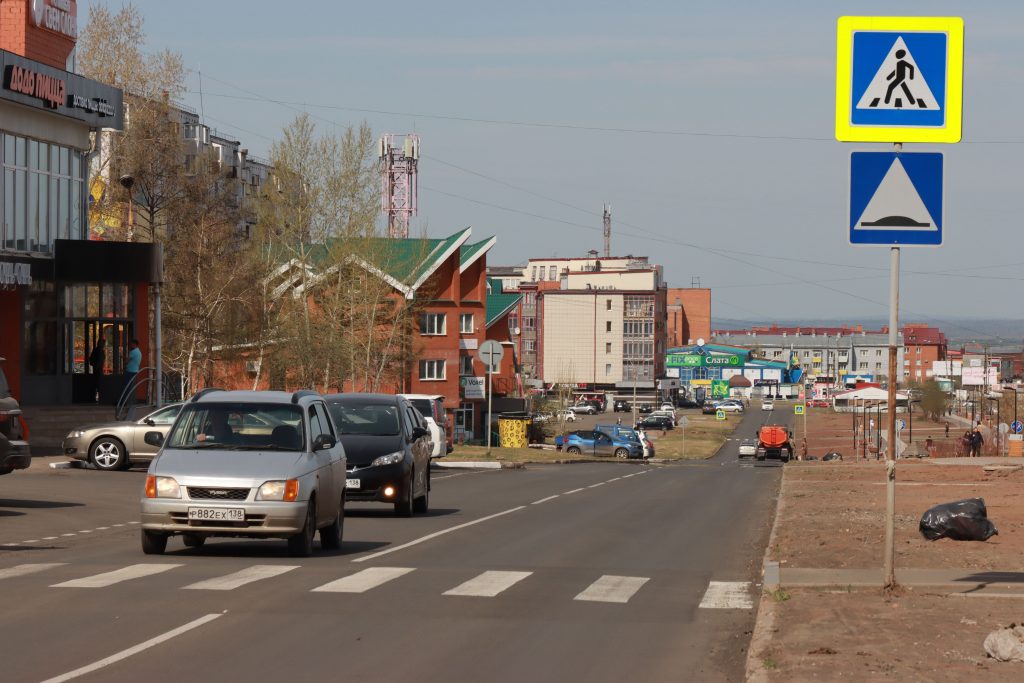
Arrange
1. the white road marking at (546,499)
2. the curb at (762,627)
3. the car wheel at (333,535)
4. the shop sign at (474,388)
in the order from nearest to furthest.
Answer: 1. the curb at (762,627)
2. the car wheel at (333,535)
3. the white road marking at (546,499)
4. the shop sign at (474,388)

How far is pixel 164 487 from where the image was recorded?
14711 mm

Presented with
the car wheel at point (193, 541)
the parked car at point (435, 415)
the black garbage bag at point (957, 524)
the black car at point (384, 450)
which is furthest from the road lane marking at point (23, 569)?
the parked car at point (435, 415)

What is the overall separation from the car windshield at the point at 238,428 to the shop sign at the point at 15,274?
25745 millimetres

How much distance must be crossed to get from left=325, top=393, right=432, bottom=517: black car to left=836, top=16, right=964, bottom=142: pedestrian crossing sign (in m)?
11.4

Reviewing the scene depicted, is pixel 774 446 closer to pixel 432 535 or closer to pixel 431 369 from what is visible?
pixel 431 369

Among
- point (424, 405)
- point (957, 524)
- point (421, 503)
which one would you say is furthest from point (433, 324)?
point (957, 524)

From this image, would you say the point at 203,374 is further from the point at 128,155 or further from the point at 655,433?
the point at 655,433

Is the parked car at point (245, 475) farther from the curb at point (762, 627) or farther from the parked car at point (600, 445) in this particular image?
the parked car at point (600, 445)

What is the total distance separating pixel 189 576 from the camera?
13.2 meters

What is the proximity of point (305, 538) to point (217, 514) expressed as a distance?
97 centimetres

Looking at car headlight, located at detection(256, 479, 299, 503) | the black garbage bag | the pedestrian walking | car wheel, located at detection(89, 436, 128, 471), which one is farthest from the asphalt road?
the pedestrian walking

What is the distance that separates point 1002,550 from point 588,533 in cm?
549

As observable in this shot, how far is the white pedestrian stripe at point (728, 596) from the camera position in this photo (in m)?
12.3

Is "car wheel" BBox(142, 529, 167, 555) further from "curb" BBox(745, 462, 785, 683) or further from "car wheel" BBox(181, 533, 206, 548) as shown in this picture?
"curb" BBox(745, 462, 785, 683)
